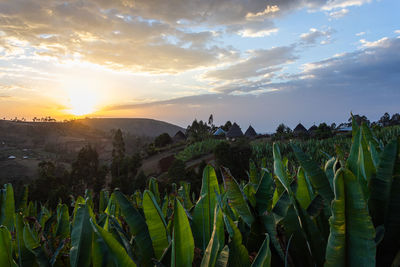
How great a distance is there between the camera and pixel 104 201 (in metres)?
2.44

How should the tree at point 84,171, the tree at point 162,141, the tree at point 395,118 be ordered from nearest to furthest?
the tree at point 84,171
the tree at point 395,118
the tree at point 162,141

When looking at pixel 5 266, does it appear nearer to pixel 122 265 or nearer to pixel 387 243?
pixel 122 265

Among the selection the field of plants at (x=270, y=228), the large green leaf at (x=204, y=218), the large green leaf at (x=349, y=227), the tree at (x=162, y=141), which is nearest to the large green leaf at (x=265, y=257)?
the field of plants at (x=270, y=228)

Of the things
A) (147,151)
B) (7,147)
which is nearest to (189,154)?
(147,151)

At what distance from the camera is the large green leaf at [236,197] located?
3.10ft

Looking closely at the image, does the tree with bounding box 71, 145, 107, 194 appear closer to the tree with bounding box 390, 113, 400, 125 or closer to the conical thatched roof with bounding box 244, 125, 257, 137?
the conical thatched roof with bounding box 244, 125, 257, 137

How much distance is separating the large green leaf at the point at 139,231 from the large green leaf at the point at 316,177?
595 mm

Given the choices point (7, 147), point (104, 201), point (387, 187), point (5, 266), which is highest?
point (387, 187)

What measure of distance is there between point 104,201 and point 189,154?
110 ft

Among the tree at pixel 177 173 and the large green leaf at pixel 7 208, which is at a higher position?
the large green leaf at pixel 7 208

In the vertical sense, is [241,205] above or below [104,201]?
above

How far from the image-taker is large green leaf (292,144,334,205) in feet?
3.10

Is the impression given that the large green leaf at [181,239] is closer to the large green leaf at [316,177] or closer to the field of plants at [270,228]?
the field of plants at [270,228]

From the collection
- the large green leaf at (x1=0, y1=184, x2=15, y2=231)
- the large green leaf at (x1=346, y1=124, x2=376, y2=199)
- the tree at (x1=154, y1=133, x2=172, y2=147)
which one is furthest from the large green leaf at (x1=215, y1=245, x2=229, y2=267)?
the tree at (x1=154, y1=133, x2=172, y2=147)
